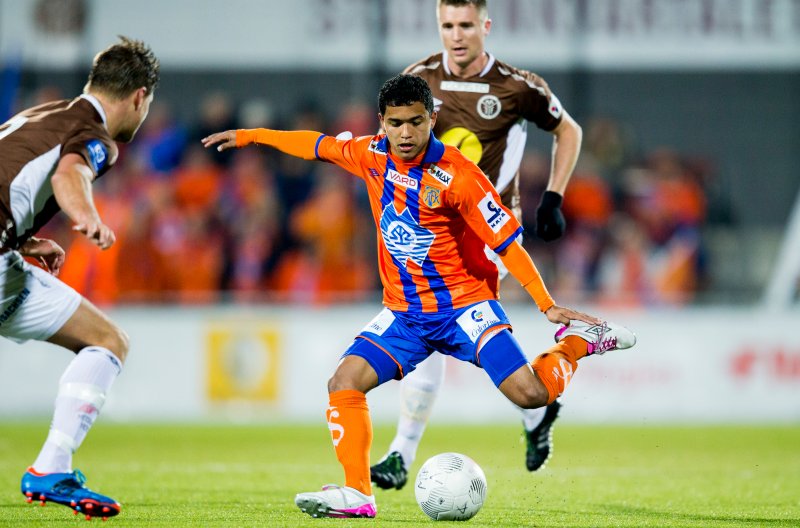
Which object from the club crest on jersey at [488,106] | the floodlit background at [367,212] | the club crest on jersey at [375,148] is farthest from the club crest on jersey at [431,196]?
the floodlit background at [367,212]

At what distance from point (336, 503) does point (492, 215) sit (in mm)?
1576

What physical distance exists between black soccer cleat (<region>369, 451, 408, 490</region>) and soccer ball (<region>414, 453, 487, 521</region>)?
0.97 m

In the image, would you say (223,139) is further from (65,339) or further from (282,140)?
(65,339)

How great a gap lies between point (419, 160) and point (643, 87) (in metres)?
13.6

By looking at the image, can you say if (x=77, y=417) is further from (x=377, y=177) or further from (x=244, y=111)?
(x=244, y=111)

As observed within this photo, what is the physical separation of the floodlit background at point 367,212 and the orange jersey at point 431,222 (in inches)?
274

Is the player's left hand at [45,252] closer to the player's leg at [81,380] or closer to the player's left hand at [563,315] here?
the player's leg at [81,380]

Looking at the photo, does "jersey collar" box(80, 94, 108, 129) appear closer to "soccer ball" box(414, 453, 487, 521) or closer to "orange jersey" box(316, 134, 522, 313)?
"orange jersey" box(316, 134, 522, 313)

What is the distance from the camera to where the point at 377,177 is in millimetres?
6289

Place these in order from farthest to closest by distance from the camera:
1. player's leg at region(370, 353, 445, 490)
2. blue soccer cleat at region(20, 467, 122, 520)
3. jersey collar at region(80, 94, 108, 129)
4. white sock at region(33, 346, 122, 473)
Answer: player's leg at region(370, 353, 445, 490), jersey collar at region(80, 94, 108, 129), white sock at region(33, 346, 122, 473), blue soccer cleat at region(20, 467, 122, 520)

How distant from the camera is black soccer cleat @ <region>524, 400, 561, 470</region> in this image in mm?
7484

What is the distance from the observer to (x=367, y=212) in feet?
49.6

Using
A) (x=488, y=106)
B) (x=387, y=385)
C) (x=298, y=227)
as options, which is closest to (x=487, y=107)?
(x=488, y=106)

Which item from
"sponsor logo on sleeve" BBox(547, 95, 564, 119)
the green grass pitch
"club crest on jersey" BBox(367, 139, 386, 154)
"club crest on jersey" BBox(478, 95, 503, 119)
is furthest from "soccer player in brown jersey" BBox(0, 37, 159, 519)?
"sponsor logo on sleeve" BBox(547, 95, 564, 119)
